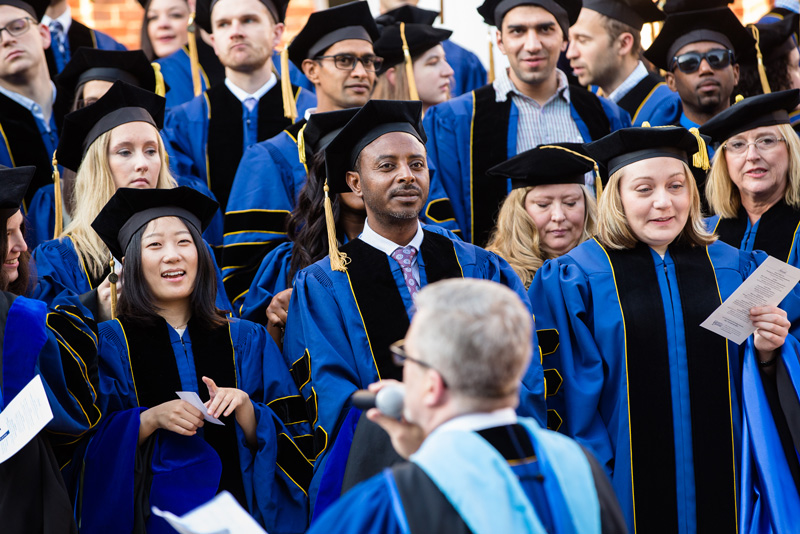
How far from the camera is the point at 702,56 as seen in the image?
6047 millimetres

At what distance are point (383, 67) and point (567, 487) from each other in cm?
462

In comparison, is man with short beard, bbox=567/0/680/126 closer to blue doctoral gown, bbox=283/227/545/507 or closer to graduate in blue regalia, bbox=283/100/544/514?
graduate in blue regalia, bbox=283/100/544/514

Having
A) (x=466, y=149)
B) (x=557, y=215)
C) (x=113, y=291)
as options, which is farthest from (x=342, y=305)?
(x=466, y=149)

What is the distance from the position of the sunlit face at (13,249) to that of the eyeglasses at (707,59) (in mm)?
4000

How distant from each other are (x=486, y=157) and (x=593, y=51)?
1472 mm

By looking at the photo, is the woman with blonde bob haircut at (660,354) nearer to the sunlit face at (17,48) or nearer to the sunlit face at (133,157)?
the sunlit face at (133,157)

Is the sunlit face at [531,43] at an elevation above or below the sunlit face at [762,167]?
above

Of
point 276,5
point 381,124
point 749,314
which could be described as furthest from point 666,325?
point 276,5

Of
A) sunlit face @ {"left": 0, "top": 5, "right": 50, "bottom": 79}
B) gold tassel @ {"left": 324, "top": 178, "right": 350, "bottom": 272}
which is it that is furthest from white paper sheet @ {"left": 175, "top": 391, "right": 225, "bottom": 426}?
sunlit face @ {"left": 0, "top": 5, "right": 50, "bottom": 79}

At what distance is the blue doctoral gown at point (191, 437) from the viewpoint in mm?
3791

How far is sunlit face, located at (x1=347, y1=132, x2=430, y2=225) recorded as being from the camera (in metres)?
4.12

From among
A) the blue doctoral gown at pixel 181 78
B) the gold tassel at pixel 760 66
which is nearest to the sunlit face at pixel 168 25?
the blue doctoral gown at pixel 181 78

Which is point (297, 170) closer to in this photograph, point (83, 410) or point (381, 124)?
point (381, 124)

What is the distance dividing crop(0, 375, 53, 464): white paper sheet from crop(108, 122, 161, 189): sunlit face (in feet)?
5.78
